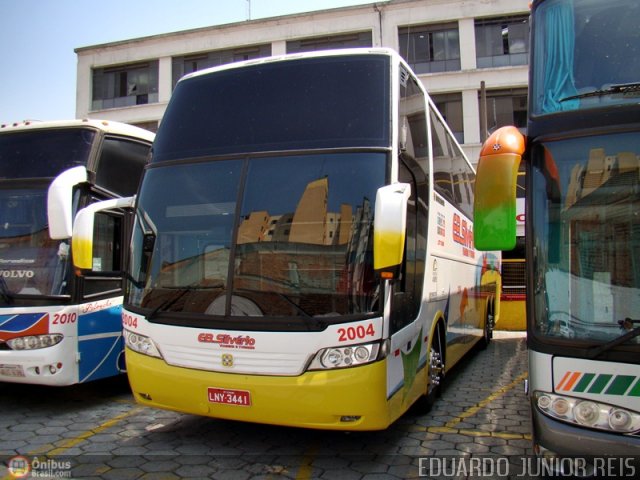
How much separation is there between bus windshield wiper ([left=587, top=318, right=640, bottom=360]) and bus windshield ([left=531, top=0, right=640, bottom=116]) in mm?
1359

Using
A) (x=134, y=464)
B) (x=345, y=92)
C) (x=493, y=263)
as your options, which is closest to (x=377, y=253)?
(x=345, y=92)

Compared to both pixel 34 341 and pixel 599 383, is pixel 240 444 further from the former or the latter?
pixel 599 383

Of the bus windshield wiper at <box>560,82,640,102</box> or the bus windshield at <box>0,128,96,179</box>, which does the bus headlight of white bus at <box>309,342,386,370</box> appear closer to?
the bus windshield wiper at <box>560,82,640,102</box>

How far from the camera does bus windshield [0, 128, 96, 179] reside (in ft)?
19.5

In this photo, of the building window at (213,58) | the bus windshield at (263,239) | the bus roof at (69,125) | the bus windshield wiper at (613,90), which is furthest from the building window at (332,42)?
the bus windshield wiper at (613,90)

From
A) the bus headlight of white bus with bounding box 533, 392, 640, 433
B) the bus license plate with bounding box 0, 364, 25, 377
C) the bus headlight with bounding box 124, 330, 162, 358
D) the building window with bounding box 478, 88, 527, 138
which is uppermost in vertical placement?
the building window with bounding box 478, 88, 527, 138

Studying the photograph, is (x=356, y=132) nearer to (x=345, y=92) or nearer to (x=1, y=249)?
(x=345, y=92)

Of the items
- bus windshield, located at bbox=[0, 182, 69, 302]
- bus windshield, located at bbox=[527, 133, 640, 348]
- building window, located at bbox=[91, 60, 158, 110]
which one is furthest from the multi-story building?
bus windshield, located at bbox=[527, 133, 640, 348]

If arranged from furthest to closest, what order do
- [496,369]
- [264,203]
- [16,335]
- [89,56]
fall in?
[89,56] < [496,369] < [16,335] < [264,203]

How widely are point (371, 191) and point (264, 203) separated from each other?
0.86 m

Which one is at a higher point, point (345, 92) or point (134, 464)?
point (345, 92)

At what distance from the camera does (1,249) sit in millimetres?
5762

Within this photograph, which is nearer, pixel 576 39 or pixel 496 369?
pixel 576 39

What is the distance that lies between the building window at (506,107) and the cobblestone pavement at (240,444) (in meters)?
18.1
